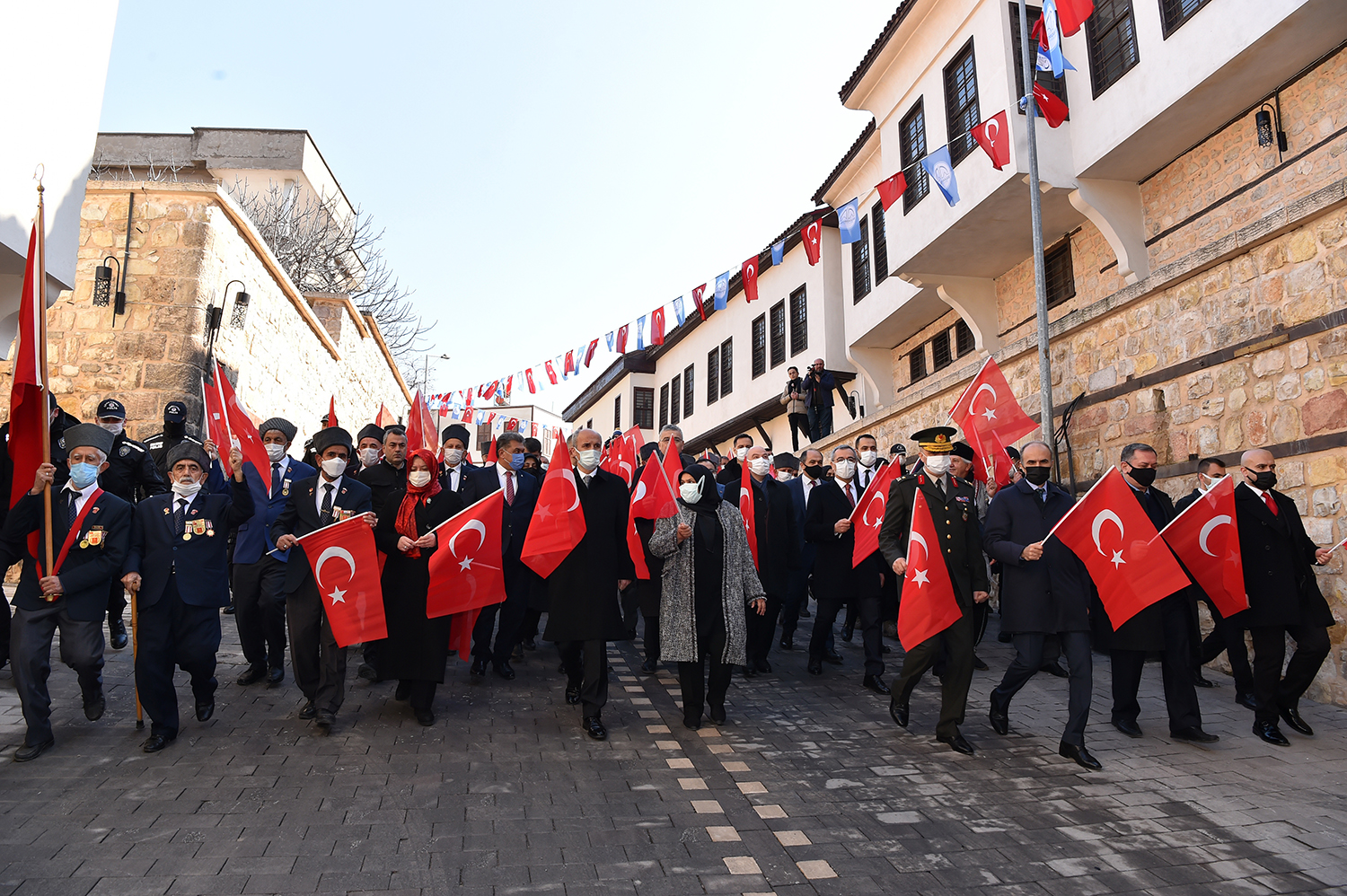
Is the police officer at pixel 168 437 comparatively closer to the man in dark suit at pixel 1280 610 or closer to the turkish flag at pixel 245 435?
the turkish flag at pixel 245 435

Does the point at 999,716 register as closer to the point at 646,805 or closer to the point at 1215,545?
the point at 1215,545

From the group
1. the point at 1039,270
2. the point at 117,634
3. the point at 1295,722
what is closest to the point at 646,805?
the point at 1295,722

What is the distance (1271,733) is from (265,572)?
7.40m

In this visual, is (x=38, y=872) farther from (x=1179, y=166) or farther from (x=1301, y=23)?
(x=1179, y=166)

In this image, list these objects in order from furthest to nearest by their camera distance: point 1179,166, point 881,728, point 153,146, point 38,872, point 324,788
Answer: point 153,146
point 1179,166
point 881,728
point 324,788
point 38,872

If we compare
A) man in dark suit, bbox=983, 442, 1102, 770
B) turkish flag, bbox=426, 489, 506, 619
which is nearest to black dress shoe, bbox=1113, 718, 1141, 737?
man in dark suit, bbox=983, 442, 1102, 770

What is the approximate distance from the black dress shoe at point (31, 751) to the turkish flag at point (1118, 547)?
6.32m

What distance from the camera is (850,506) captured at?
8.78 meters

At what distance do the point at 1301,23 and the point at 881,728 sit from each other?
28.9 feet

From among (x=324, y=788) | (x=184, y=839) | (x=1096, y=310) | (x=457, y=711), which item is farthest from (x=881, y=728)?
(x=1096, y=310)

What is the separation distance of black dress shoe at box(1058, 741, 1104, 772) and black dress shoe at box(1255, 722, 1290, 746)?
1512 millimetres

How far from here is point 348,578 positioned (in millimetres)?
5668

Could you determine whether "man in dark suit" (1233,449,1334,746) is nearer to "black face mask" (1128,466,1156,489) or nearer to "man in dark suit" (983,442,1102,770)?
"black face mask" (1128,466,1156,489)

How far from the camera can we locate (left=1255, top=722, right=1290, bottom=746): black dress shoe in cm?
576
